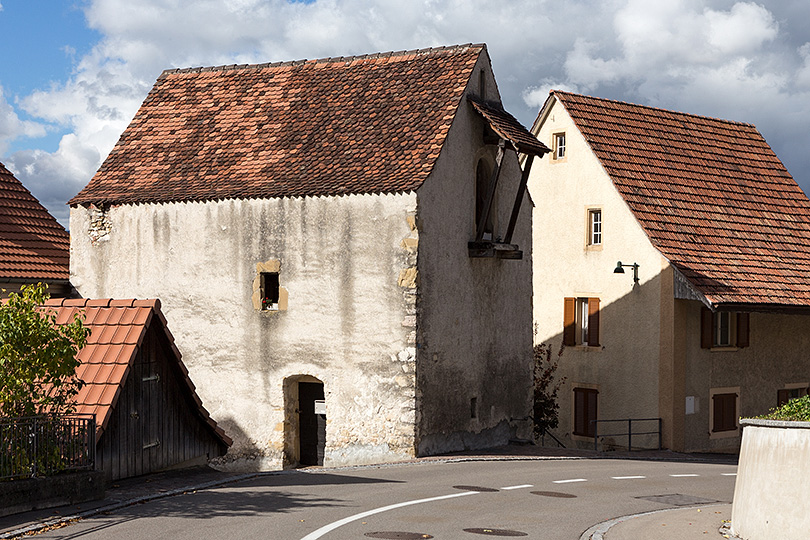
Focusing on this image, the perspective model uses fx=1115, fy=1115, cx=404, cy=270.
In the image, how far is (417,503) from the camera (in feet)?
49.6

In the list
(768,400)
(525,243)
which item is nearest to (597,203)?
(525,243)

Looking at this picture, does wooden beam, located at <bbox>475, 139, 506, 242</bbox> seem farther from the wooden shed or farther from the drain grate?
the wooden shed

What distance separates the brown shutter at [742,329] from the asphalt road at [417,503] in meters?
9.98

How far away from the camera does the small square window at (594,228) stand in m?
31.5

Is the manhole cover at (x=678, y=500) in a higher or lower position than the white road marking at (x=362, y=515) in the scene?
lower

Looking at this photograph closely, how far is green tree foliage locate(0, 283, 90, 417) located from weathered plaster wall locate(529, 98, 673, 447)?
59.1 ft

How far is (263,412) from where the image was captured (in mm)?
24125

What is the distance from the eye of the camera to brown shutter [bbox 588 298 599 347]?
102 ft

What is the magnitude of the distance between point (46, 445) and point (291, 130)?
13.3 metres

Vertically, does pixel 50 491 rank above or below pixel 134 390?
below

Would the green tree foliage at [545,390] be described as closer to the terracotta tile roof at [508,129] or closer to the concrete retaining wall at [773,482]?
the terracotta tile roof at [508,129]

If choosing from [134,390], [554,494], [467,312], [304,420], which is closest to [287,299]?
[304,420]

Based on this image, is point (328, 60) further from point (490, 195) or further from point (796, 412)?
point (796, 412)

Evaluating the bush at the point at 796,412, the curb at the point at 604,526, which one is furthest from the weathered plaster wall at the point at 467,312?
the bush at the point at 796,412
